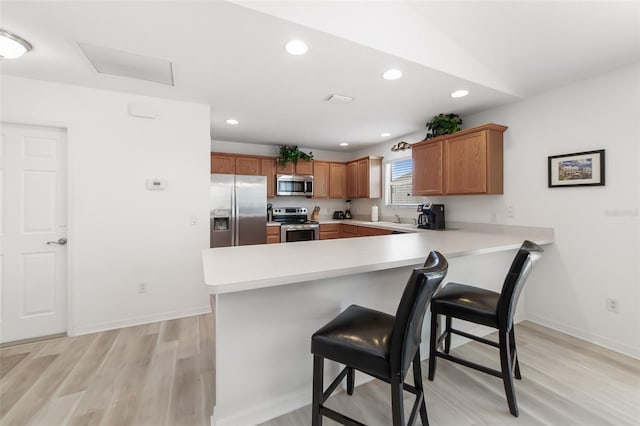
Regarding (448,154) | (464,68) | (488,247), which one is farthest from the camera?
(448,154)

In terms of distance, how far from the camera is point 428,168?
3.69 metres

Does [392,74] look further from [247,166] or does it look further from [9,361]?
[9,361]

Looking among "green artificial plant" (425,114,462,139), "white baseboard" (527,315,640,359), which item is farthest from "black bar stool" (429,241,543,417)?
"green artificial plant" (425,114,462,139)

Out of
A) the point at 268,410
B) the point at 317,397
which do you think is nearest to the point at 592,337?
the point at 317,397

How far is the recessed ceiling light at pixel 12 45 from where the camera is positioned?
6.00 ft

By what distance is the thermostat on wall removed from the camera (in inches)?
114

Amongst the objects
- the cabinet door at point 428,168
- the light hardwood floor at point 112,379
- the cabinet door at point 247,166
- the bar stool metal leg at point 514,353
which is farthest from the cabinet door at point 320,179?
the bar stool metal leg at point 514,353

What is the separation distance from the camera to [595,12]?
6.17 ft

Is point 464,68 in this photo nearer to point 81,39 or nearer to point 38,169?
point 81,39

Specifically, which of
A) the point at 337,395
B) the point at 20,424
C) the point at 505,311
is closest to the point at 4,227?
the point at 20,424

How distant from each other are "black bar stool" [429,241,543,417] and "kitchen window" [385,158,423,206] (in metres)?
2.69

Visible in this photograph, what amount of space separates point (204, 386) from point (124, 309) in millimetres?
1549

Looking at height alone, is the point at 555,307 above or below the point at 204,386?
above

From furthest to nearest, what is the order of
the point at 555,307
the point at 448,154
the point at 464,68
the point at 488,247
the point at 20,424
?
1. the point at 448,154
2. the point at 555,307
3. the point at 464,68
4. the point at 488,247
5. the point at 20,424
